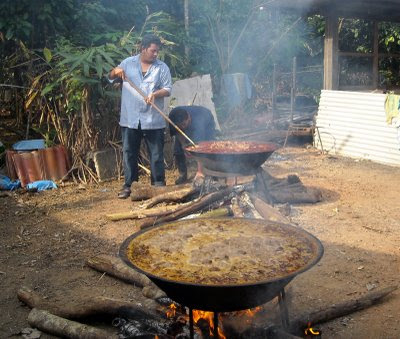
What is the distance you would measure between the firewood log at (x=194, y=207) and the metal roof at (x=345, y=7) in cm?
523

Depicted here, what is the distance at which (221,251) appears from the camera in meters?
2.83

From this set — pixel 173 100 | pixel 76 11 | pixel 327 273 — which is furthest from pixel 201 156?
pixel 76 11

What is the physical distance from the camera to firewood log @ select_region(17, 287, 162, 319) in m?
3.37

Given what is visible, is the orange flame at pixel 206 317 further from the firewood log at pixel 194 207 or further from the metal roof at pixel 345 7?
the metal roof at pixel 345 7

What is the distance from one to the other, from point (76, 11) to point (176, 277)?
28.3 feet

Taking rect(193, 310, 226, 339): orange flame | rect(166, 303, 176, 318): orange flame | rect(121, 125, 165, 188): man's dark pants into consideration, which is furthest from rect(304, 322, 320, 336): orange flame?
rect(121, 125, 165, 188): man's dark pants

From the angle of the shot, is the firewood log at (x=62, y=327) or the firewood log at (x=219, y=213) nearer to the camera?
the firewood log at (x=62, y=327)

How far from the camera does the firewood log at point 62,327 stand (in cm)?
308

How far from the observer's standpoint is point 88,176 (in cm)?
815

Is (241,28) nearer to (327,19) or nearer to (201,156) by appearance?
(327,19)

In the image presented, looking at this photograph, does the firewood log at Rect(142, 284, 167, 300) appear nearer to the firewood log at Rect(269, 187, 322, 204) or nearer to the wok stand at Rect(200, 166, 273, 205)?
the wok stand at Rect(200, 166, 273, 205)

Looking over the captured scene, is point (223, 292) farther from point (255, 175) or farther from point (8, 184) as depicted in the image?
point (8, 184)

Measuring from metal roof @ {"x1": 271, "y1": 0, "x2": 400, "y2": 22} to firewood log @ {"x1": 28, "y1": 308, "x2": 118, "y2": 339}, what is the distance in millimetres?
7853

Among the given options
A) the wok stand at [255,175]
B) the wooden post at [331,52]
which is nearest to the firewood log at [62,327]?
the wok stand at [255,175]
